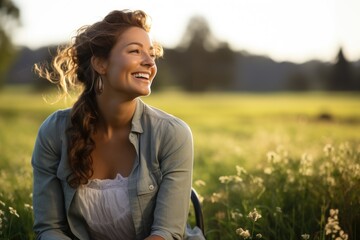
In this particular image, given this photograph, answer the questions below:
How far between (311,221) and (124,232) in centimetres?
170

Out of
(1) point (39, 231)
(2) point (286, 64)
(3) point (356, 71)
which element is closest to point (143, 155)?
(1) point (39, 231)

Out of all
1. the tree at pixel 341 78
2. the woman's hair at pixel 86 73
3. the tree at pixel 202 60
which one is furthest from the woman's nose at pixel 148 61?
the tree at pixel 202 60

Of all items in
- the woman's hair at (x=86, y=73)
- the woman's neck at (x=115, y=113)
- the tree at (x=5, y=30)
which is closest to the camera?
the woman's hair at (x=86, y=73)

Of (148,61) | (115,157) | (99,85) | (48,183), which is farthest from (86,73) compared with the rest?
(48,183)

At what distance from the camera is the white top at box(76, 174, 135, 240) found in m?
3.15

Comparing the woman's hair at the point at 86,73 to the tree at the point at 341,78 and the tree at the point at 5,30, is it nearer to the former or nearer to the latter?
the tree at the point at 5,30

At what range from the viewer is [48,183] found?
3217 mm

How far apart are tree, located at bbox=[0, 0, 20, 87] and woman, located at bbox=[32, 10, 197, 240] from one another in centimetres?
3488

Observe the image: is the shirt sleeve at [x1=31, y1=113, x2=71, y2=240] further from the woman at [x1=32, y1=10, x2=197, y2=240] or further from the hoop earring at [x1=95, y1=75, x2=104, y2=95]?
the hoop earring at [x1=95, y1=75, x2=104, y2=95]

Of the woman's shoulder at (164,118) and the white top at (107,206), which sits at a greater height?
the woman's shoulder at (164,118)

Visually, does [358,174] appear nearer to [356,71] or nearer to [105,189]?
[105,189]

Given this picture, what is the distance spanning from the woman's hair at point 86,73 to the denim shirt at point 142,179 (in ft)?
0.27

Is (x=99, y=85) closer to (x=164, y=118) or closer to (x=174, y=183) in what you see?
(x=164, y=118)

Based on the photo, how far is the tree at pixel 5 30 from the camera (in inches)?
1412
